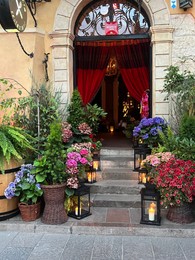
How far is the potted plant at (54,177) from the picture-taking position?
432 centimetres

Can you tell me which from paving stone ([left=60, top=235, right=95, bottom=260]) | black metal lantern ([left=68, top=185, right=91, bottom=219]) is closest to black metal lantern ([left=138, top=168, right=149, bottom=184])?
black metal lantern ([left=68, top=185, right=91, bottom=219])

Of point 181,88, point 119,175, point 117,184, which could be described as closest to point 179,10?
point 181,88

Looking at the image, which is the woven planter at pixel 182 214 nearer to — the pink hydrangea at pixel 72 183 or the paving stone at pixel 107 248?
the paving stone at pixel 107 248

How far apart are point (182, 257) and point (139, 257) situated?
0.53m

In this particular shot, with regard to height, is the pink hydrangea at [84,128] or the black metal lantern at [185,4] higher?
the black metal lantern at [185,4]

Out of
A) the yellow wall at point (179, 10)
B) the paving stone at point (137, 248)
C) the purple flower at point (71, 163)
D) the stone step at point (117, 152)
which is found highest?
the yellow wall at point (179, 10)

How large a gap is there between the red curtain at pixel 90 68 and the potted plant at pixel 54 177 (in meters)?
3.48

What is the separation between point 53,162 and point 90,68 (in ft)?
13.7

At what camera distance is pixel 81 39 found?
6934 mm

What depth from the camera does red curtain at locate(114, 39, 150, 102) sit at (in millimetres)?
7656

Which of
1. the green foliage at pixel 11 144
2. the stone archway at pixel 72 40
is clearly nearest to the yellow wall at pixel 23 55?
the stone archway at pixel 72 40

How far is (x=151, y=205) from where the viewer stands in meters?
4.28

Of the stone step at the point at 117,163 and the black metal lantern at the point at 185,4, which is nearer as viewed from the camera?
the black metal lantern at the point at 185,4

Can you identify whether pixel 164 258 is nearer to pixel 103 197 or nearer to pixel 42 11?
pixel 103 197
